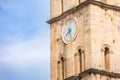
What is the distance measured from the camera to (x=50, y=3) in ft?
154

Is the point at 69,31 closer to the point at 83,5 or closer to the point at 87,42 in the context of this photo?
the point at 83,5

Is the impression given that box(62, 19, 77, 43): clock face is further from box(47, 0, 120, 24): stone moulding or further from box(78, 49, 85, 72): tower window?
box(78, 49, 85, 72): tower window

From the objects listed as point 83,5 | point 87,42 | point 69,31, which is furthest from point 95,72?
point 83,5

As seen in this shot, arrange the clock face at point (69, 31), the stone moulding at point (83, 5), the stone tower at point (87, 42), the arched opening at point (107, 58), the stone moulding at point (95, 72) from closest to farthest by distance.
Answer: the stone moulding at point (95, 72)
the stone tower at point (87, 42)
the arched opening at point (107, 58)
the stone moulding at point (83, 5)
the clock face at point (69, 31)

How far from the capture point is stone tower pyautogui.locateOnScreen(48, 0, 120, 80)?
41969mm

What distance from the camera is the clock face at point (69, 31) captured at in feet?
143

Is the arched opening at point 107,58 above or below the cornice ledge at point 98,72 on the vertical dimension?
above

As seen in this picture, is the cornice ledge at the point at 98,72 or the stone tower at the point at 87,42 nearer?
the cornice ledge at the point at 98,72

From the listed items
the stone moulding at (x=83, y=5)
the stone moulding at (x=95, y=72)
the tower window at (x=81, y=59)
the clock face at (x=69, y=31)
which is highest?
the stone moulding at (x=83, y=5)

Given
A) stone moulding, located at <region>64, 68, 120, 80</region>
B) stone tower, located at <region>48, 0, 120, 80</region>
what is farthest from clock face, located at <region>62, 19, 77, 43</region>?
stone moulding, located at <region>64, 68, 120, 80</region>

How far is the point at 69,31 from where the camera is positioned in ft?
145

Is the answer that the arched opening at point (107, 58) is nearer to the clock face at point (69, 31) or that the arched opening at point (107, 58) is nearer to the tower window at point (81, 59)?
the tower window at point (81, 59)

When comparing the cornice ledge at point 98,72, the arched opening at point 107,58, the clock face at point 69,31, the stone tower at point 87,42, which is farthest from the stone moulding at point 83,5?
the cornice ledge at point 98,72

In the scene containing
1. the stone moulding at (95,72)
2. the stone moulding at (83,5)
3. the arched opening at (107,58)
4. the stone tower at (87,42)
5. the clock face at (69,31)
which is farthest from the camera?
the clock face at (69,31)
